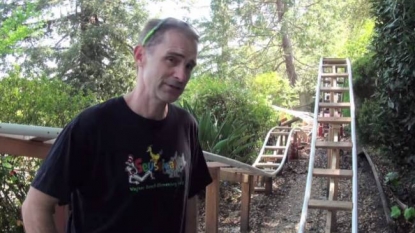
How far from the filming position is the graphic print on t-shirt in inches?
51.8

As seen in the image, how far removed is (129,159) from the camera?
132cm

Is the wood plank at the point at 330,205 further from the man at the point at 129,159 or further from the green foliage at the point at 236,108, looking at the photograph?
the green foliage at the point at 236,108

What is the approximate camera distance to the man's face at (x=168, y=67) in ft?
4.39

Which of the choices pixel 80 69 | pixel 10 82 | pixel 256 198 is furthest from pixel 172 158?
pixel 80 69

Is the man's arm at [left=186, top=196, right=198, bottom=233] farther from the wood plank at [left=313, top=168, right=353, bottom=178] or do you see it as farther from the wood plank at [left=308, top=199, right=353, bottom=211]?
the wood plank at [left=313, top=168, right=353, bottom=178]

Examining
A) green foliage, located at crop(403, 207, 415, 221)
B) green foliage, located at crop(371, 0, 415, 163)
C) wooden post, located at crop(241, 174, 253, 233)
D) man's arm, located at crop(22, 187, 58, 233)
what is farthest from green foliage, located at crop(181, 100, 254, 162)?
man's arm, located at crop(22, 187, 58, 233)

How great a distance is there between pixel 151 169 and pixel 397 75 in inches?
161

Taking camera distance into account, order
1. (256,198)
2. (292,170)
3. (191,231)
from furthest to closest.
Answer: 1. (292,170)
2. (256,198)
3. (191,231)

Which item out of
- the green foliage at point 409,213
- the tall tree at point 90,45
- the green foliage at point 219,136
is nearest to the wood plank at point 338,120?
the green foliage at point 219,136

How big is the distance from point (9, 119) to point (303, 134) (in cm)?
828

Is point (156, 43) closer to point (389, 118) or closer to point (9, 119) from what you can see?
point (9, 119)

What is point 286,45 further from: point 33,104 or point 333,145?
point 33,104

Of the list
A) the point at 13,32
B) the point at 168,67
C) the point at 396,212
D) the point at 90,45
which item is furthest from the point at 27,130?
the point at 90,45

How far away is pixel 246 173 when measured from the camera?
554 centimetres
